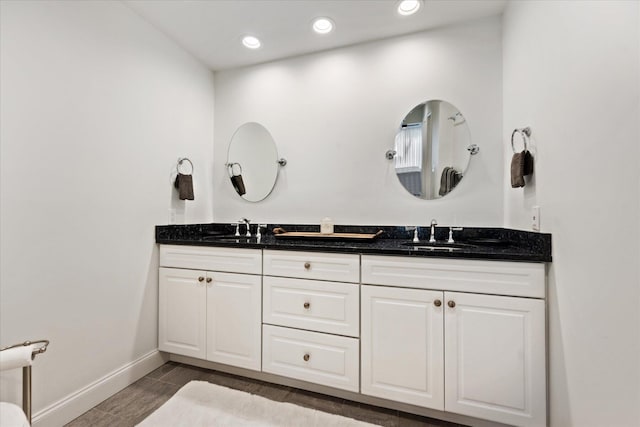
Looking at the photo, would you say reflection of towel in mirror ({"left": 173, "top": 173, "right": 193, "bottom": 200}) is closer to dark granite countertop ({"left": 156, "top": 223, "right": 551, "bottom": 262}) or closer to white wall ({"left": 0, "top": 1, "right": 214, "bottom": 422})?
white wall ({"left": 0, "top": 1, "right": 214, "bottom": 422})

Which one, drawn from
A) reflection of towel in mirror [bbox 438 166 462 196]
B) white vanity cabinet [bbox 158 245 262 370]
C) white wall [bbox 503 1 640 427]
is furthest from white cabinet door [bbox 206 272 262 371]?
white wall [bbox 503 1 640 427]

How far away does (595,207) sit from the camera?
0.99m

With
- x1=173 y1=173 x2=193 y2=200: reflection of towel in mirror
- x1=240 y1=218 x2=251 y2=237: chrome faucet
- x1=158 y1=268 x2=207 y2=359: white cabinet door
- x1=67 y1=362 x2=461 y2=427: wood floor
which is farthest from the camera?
x1=240 y1=218 x2=251 y2=237: chrome faucet

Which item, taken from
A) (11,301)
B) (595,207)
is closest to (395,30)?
(595,207)

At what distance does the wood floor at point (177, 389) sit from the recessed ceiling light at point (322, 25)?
97.8 inches

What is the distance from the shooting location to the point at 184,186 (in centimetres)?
222

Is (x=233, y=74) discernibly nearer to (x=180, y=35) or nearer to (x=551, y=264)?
(x=180, y=35)

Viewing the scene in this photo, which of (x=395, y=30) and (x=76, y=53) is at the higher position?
(x=395, y=30)

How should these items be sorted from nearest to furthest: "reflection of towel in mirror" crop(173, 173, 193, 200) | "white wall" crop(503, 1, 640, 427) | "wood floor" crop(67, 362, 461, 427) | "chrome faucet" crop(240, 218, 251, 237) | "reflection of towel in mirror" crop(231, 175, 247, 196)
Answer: "white wall" crop(503, 1, 640, 427) → "wood floor" crop(67, 362, 461, 427) → "reflection of towel in mirror" crop(173, 173, 193, 200) → "chrome faucet" crop(240, 218, 251, 237) → "reflection of towel in mirror" crop(231, 175, 247, 196)

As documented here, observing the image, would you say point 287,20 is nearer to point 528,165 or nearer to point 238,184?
point 238,184

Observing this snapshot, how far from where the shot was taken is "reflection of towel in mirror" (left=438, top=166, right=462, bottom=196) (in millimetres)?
2037

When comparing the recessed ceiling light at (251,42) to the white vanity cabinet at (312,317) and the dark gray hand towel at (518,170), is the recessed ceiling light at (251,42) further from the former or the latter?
the dark gray hand towel at (518,170)

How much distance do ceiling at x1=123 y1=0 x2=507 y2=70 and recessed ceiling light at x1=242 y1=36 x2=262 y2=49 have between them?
4 centimetres

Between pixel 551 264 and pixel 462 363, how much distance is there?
2.07 feet
